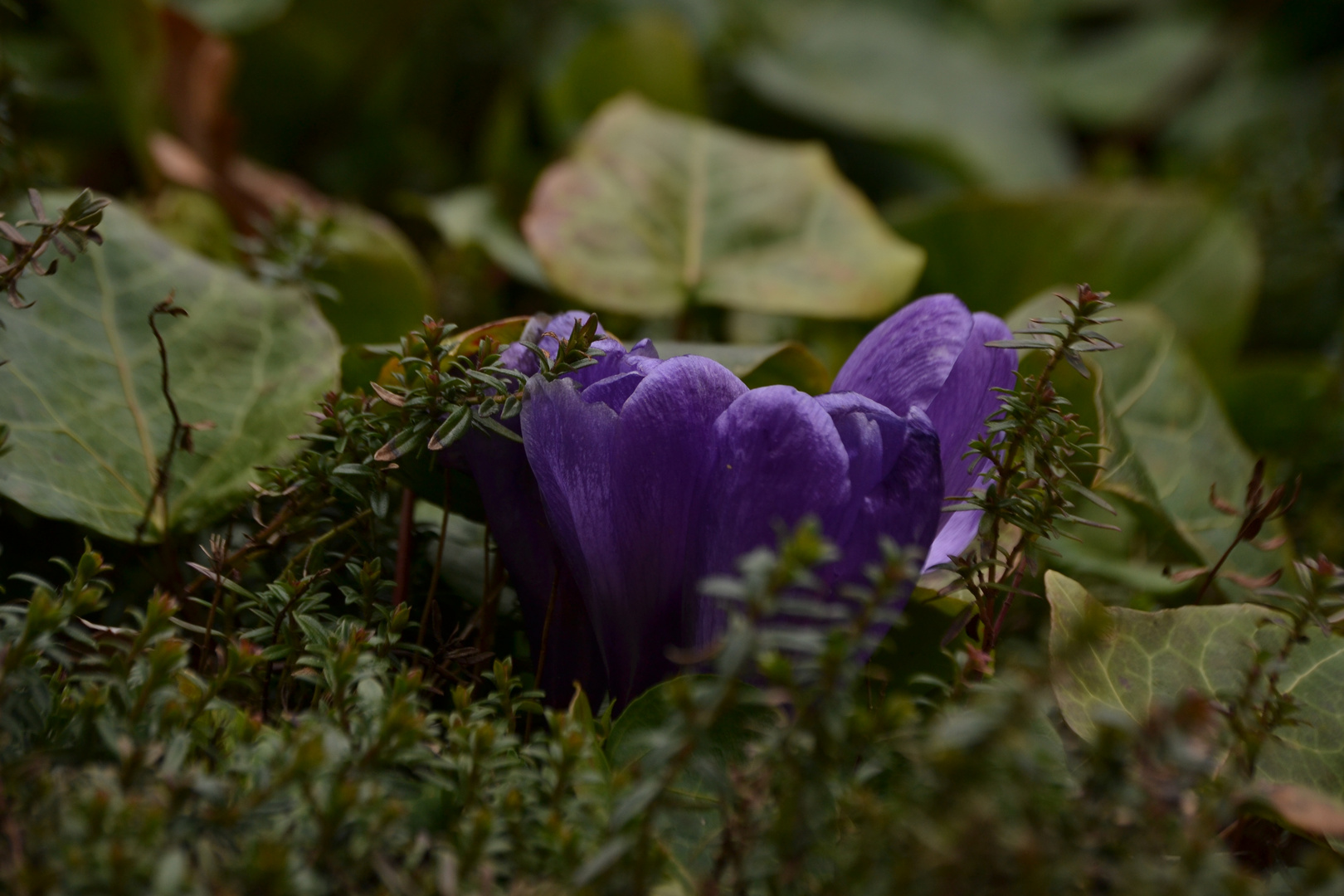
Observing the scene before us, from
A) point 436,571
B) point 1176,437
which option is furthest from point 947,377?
point 1176,437

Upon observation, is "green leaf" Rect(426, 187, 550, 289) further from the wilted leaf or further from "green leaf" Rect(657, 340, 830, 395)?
the wilted leaf

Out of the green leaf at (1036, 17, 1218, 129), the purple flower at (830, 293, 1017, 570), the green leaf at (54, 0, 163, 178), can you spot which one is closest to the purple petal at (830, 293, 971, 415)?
the purple flower at (830, 293, 1017, 570)

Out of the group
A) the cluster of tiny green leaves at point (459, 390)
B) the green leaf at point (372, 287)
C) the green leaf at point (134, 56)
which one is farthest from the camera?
the green leaf at point (134, 56)

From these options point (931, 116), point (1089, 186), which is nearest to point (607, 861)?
point (1089, 186)

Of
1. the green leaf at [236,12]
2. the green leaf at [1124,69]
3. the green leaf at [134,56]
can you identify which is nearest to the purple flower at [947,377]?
the green leaf at [134,56]

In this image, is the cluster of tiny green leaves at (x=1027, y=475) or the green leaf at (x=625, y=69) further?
the green leaf at (x=625, y=69)

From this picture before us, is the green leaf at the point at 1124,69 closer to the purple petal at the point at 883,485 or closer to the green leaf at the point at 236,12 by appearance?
the green leaf at the point at 236,12

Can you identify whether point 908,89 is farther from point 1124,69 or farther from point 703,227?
point 703,227

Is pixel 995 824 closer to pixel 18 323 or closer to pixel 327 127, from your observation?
pixel 18 323
